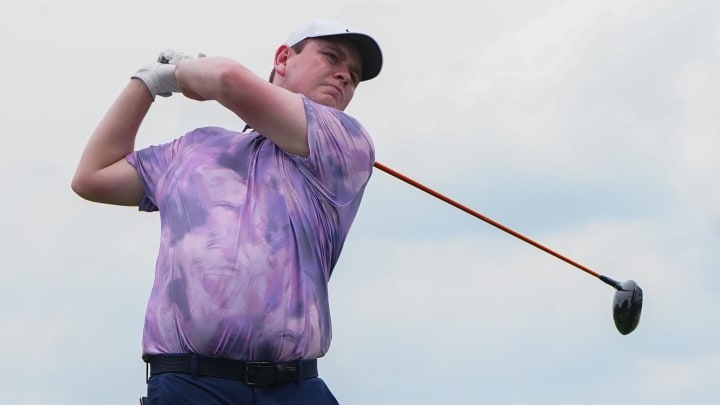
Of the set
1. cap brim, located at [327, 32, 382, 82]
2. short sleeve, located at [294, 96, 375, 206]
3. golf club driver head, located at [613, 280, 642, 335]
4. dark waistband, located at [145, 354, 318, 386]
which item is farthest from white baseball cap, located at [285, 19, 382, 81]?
golf club driver head, located at [613, 280, 642, 335]

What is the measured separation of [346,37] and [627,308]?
4040mm

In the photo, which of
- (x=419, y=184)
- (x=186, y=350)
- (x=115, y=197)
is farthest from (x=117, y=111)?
(x=419, y=184)

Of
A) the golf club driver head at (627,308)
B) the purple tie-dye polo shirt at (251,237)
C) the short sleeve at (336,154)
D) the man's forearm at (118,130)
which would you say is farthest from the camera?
the golf club driver head at (627,308)

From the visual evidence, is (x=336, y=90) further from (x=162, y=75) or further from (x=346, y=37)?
A: (x=162, y=75)

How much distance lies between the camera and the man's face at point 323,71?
247 inches

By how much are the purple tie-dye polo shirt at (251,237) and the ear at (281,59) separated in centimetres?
52

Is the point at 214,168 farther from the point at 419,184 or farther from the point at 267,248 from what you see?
the point at 419,184

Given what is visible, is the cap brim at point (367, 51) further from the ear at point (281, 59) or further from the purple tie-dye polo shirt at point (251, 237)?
the purple tie-dye polo shirt at point (251, 237)

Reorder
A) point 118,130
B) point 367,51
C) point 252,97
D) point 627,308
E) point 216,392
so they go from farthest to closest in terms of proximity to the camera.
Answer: point 627,308 < point 367,51 < point 118,130 < point 252,97 < point 216,392

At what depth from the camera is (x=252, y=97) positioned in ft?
18.7

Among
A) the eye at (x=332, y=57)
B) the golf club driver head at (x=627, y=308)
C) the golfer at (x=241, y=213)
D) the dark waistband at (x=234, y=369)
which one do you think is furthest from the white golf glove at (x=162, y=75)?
the golf club driver head at (x=627, y=308)

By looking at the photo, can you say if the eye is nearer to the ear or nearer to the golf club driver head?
the ear

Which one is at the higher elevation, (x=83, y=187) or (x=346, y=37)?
(x=346, y=37)

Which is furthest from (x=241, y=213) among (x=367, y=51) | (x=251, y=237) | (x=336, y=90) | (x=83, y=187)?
(x=367, y=51)
